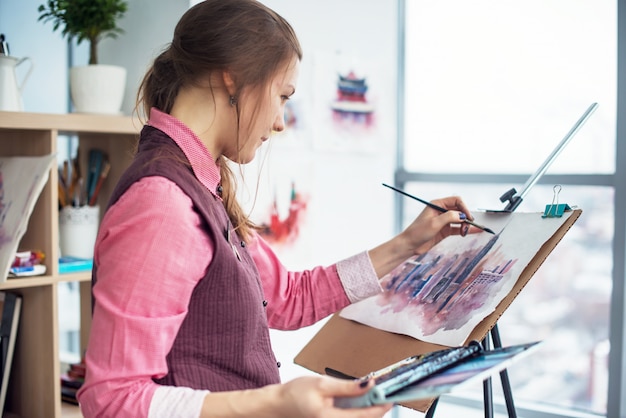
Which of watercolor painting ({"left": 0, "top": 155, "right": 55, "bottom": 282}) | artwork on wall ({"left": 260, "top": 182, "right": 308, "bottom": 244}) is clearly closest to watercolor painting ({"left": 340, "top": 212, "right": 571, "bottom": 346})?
artwork on wall ({"left": 260, "top": 182, "right": 308, "bottom": 244})

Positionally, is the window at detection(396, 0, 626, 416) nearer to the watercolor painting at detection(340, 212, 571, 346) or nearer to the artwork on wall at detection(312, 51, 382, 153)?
the artwork on wall at detection(312, 51, 382, 153)

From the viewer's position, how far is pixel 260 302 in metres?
1.16

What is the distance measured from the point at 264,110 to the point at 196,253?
0.26 meters

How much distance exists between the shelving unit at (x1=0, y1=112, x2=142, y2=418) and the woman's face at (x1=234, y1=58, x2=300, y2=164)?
59 centimetres

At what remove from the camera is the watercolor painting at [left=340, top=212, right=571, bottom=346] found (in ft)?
4.23

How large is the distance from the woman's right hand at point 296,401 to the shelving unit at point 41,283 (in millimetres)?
861

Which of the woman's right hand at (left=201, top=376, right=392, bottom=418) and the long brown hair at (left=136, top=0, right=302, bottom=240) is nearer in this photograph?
the woman's right hand at (left=201, top=376, right=392, bottom=418)

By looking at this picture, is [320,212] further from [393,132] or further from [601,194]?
[601,194]

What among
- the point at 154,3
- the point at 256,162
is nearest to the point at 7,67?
the point at 154,3

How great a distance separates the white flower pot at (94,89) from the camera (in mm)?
1796

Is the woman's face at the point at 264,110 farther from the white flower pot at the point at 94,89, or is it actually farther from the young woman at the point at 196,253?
the white flower pot at the point at 94,89

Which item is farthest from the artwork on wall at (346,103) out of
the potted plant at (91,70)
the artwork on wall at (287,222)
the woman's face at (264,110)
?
the woman's face at (264,110)

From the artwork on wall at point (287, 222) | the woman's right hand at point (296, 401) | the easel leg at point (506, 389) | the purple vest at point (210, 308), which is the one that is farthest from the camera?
the artwork on wall at point (287, 222)

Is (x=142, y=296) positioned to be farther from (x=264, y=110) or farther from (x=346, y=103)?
(x=346, y=103)
